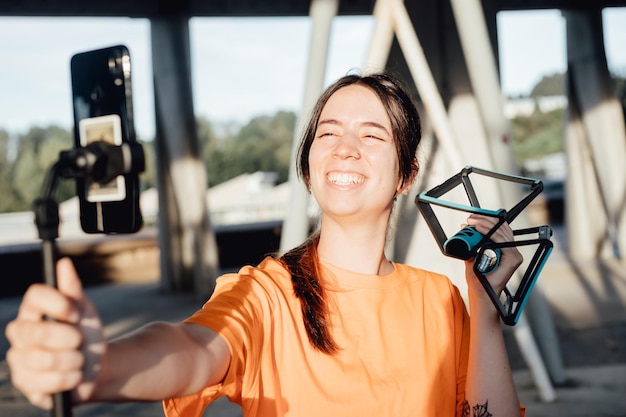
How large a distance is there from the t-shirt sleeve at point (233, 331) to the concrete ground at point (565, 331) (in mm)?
4787

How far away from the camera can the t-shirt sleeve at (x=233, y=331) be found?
1.57 metres

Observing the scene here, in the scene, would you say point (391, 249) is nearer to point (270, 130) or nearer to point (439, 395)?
point (439, 395)

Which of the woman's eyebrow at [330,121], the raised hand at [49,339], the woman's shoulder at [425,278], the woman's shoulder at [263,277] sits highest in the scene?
the woman's eyebrow at [330,121]

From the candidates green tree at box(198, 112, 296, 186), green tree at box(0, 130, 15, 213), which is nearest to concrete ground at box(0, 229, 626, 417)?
green tree at box(0, 130, 15, 213)

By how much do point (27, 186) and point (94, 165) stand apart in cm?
6721

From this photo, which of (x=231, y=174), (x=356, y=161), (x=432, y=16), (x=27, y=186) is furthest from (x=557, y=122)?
(x=356, y=161)

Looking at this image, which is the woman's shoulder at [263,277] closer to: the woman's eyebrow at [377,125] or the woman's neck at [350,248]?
the woman's neck at [350,248]

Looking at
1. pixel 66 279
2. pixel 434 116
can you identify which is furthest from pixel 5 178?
pixel 66 279

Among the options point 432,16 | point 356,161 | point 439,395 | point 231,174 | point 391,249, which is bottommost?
point 231,174

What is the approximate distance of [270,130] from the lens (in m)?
94.4

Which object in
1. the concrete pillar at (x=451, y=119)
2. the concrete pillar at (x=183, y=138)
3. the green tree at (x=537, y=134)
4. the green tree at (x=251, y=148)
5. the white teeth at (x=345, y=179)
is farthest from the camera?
the green tree at (x=251, y=148)

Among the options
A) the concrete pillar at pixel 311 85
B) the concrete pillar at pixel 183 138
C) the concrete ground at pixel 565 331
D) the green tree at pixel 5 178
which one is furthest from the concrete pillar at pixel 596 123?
the green tree at pixel 5 178

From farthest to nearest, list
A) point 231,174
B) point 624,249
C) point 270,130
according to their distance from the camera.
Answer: point 270,130, point 231,174, point 624,249

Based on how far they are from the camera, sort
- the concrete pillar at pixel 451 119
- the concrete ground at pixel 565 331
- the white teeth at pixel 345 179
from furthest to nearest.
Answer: the concrete pillar at pixel 451 119, the concrete ground at pixel 565 331, the white teeth at pixel 345 179
